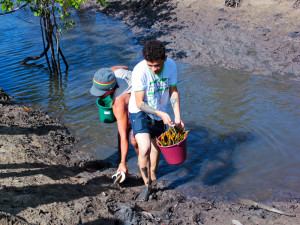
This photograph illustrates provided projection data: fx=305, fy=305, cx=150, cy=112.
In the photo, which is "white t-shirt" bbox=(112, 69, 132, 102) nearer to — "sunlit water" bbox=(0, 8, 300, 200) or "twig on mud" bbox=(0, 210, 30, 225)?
"sunlit water" bbox=(0, 8, 300, 200)

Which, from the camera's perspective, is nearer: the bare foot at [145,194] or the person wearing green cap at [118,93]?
the bare foot at [145,194]

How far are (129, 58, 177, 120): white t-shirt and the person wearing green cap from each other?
31 centimetres

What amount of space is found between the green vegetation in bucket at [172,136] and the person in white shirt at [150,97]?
0.08 meters

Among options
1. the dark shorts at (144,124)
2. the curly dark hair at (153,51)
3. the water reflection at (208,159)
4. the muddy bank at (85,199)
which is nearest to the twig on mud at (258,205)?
the muddy bank at (85,199)

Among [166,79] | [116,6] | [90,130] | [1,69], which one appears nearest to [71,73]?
[1,69]

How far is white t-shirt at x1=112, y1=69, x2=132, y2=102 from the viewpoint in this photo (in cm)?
409

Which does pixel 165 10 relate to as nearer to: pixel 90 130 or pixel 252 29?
pixel 252 29

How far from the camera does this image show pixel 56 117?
21.7ft

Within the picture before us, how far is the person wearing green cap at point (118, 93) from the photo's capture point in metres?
3.88

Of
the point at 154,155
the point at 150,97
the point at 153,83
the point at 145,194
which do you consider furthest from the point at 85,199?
the point at 153,83

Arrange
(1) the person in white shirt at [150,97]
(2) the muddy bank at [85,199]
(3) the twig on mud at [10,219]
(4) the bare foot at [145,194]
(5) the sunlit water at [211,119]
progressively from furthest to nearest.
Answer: (5) the sunlit water at [211,119] → (4) the bare foot at [145,194] → (1) the person in white shirt at [150,97] → (2) the muddy bank at [85,199] → (3) the twig on mud at [10,219]

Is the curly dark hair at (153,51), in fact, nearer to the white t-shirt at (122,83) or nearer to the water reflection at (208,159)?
the white t-shirt at (122,83)

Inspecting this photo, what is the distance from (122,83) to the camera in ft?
13.6

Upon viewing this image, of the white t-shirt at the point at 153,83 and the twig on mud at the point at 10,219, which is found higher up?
the white t-shirt at the point at 153,83
